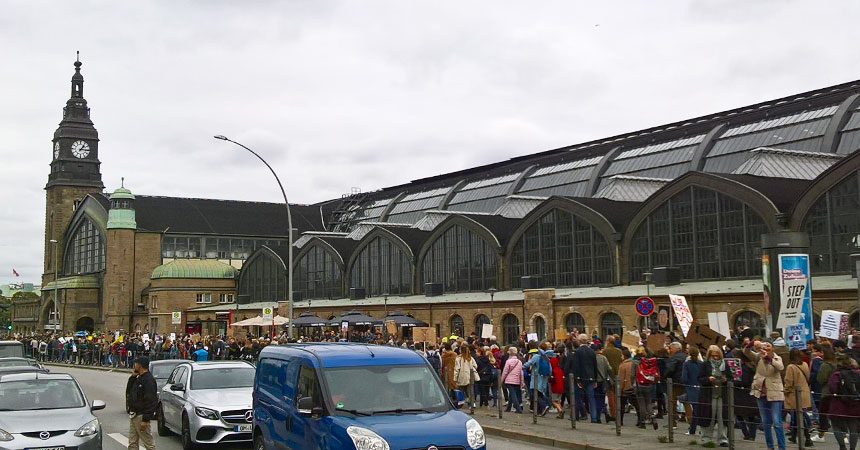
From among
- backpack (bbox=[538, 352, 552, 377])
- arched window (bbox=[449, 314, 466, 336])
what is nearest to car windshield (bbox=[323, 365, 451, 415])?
backpack (bbox=[538, 352, 552, 377])

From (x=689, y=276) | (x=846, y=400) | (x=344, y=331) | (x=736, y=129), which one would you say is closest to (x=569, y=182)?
(x=736, y=129)

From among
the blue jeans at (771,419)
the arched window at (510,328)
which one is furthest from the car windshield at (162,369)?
the arched window at (510,328)

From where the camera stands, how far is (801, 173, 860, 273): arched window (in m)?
35.7

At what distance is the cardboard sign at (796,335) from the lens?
1820cm

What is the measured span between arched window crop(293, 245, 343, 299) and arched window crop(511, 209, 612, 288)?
67.0 feet

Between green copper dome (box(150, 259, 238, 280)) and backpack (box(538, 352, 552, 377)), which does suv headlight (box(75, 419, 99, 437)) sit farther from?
green copper dome (box(150, 259, 238, 280))

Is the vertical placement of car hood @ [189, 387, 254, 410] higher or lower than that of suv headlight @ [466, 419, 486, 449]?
lower

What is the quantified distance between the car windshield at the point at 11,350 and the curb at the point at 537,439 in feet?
58.3

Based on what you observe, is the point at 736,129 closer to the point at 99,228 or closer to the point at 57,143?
the point at 99,228

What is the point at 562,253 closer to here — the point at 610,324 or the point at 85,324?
the point at 610,324

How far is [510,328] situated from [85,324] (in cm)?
6207

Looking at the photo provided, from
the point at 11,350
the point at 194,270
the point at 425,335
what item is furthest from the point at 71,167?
the point at 11,350

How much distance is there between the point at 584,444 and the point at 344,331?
1046 inches

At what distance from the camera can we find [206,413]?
15.4 meters
